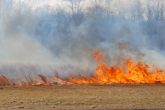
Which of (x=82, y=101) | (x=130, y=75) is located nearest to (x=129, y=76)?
(x=130, y=75)

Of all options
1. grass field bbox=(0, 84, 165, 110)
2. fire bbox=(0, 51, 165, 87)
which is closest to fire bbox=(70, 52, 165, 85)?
fire bbox=(0, 51, 165, 87)

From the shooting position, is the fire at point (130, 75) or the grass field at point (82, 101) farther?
the fire at point (130, 75)

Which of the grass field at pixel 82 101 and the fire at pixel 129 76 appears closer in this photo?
the grass field at pixel 82 101

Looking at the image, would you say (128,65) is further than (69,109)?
Yes

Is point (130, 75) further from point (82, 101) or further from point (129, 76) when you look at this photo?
point (82, 101)

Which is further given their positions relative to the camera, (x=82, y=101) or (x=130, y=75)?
(x=130, y=75)

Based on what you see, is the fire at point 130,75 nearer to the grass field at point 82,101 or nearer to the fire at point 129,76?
the fire at point 129,76

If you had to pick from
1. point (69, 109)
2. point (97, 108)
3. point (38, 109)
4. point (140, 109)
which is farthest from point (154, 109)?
point (38, 109)

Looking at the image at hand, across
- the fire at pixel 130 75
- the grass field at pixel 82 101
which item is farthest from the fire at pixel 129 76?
the grass field at pixel 82 101

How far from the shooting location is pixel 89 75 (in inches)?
2048

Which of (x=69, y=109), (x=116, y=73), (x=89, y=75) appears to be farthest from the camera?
(x=89, y=75)

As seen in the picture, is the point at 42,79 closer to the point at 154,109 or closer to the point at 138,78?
the point at 138,78

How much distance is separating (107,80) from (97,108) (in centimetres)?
2840

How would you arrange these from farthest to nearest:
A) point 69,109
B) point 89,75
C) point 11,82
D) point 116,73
A: point 89,75 < point 116,73 < point 11,82 < point 69,109
